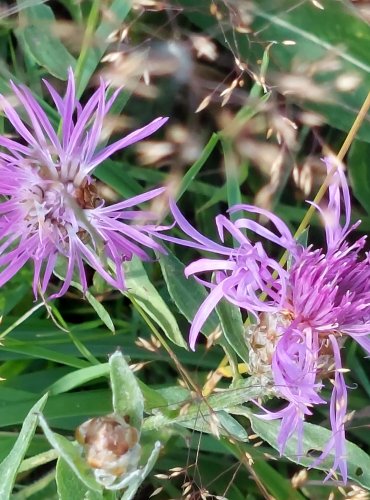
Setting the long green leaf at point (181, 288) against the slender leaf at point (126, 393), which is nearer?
the slender leaf at point (126, 393)

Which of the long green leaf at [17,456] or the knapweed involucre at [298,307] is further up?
the knapweed involucre at [298,307]

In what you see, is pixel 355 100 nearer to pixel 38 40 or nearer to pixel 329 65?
pixel 329 65

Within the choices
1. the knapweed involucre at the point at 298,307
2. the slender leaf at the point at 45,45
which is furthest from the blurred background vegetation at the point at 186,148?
the knapweed involucre at the point at 298,307

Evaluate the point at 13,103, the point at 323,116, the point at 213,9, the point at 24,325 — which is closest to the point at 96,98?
the point at 13,103

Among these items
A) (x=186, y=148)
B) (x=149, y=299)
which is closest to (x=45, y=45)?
(x=186, y=148)

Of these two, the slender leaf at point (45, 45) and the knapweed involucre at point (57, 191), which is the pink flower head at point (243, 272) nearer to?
the knapweed involucre at point (57, 191)

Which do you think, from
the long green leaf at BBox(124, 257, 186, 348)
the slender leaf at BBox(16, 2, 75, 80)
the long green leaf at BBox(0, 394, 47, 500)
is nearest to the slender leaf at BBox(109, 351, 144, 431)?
the long green leaf at BBox(0, 394, 47, 500)

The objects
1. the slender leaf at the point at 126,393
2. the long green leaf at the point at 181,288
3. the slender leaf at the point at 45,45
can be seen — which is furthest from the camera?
the slender leaf at the point at 45,45
